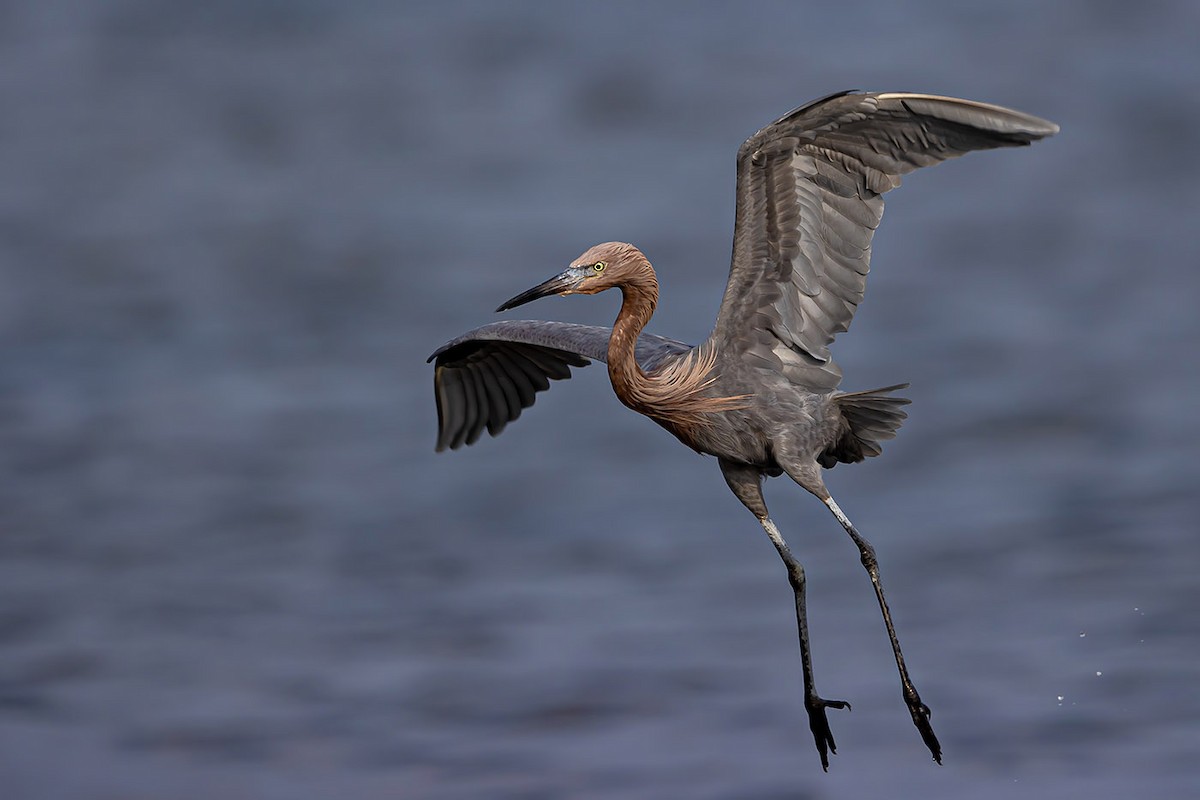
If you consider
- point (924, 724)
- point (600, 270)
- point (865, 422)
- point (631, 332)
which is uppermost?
point (600, 270)

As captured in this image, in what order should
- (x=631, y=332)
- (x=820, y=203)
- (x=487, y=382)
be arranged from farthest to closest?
(x=487, y=382) → (x=631, y=332) → (x=820, y=203)

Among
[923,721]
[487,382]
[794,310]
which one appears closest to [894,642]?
[923,721]

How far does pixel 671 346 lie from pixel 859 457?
5.05 feet

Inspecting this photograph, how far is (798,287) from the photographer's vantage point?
38.5 ft

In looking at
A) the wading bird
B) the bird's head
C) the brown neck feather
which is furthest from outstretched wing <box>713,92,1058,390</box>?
the bird's head

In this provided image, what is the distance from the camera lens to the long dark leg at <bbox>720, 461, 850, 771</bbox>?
40.0 feet

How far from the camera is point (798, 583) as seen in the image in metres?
12.5

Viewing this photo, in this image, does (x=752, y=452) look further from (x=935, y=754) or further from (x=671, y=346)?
(x=935, y=754)

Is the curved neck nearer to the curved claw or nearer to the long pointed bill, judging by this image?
the long pointed bill

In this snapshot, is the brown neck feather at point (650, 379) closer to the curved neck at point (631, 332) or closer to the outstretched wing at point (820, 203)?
the curved neck at point (631, 332)

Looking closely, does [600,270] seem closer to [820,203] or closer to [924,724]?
[820,203]

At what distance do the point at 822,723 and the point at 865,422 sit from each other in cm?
193

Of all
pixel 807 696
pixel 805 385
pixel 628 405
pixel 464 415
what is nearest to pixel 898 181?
pixel 805 385

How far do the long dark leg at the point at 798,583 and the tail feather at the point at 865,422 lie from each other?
0.49 meters
